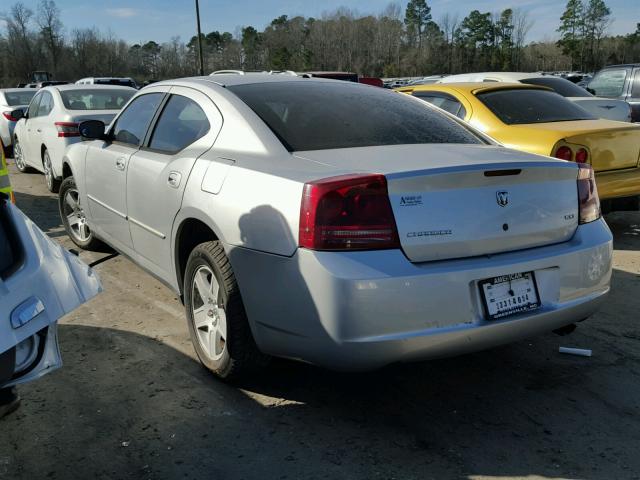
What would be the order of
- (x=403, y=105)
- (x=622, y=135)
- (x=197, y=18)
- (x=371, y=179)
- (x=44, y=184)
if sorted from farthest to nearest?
(x=197, y=18), (x=44, y=184), (x=622, y=135), (x=403, y=105), (x=371, y=179)

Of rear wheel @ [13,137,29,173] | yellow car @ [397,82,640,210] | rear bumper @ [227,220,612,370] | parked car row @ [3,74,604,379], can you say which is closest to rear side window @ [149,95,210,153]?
parked car row @ [3,74,604,379]

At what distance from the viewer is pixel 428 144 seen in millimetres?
3275

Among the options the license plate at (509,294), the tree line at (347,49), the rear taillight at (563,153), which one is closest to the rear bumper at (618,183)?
the rear taillight at (563,153)

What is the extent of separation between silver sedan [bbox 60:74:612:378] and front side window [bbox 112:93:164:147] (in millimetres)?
529

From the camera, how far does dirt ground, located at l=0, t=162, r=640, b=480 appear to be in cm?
263

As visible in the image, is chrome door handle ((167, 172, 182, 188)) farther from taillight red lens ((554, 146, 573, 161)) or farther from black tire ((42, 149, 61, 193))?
black tire ((42, 149, 61, 193))

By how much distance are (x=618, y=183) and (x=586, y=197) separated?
314 centimetres

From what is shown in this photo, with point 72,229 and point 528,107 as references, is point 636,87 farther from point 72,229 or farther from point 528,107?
point 72,229

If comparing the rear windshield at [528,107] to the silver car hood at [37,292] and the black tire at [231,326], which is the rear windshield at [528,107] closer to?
the black tire at [231,326]

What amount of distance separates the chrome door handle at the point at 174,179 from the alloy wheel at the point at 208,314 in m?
0.51

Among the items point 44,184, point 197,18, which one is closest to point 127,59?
point 197,18

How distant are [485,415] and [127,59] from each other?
359 feet

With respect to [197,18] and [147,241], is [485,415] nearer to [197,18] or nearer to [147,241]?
[147,241]

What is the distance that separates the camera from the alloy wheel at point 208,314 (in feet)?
10.7
